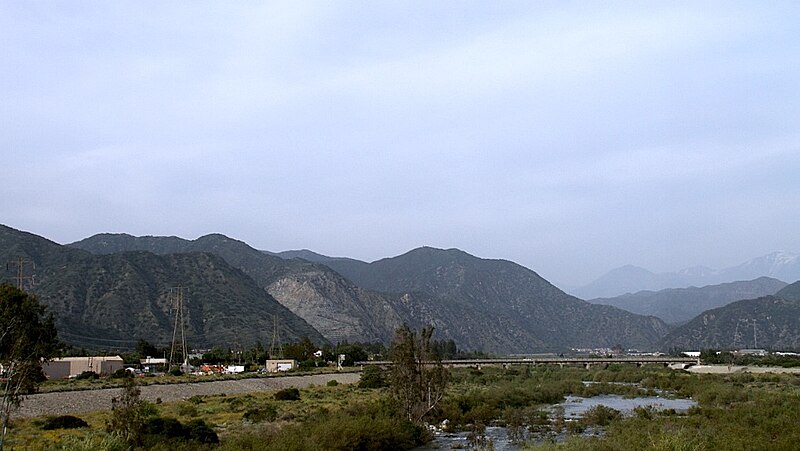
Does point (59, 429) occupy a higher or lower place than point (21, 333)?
lower

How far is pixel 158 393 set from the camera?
55.0 m

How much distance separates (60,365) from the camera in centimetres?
8075

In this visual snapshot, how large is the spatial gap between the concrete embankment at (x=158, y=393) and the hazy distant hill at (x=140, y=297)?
6147 centimetres

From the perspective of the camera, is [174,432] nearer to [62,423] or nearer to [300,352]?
[62,423]

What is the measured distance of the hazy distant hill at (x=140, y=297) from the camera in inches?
5344

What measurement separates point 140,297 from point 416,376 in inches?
4628

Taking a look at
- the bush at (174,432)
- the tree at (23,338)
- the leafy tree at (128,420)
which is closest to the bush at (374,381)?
the bush at (174,432)

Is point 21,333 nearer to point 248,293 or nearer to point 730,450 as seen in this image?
point 730,450

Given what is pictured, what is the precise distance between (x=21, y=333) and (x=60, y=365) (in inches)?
2183

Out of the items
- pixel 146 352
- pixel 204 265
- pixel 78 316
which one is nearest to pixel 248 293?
pixel 204 265

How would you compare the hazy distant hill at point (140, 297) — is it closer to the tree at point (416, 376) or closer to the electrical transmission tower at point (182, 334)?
the electrical transmission tower at point (182, 334)

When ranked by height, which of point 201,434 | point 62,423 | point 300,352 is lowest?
point 201,434

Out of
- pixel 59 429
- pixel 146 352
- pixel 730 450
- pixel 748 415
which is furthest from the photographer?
pixel 146 352

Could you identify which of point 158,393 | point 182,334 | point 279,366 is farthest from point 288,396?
point 182,334
